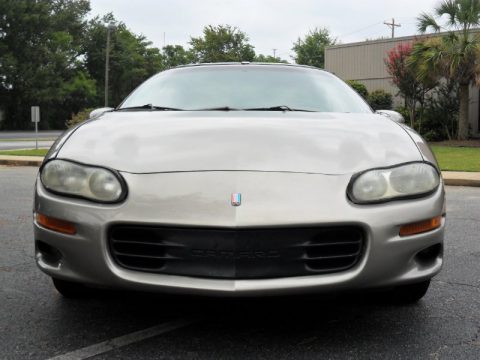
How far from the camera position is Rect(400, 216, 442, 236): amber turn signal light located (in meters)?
2.25

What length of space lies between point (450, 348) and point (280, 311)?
80 cm

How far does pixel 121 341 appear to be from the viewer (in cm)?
239

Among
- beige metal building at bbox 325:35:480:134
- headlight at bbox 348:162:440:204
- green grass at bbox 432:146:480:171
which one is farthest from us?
beige metal building at bbox 325:35:480:134

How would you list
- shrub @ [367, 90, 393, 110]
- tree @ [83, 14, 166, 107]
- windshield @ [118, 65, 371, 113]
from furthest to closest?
tree @ [83, 14, 166, 107], shrub @ [367, 90, 393, 110], windshield @ [118, 65, 371, 113]

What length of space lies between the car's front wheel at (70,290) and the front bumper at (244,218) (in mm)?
582

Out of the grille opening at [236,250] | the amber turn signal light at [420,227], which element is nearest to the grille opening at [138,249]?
the grille opening at [236,250]

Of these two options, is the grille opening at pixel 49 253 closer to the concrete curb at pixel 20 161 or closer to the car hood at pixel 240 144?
the car hood at pixel 240 144

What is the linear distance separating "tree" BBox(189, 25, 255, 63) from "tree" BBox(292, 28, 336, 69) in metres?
15.8

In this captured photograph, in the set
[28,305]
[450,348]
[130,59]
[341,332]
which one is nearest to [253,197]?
[341,332]

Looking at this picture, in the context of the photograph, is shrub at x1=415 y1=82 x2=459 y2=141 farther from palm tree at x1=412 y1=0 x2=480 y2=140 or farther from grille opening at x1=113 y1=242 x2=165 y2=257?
grille opening at x1=113 y1=242 x2=165 y2=257

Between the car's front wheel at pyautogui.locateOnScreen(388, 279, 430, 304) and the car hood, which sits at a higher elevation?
the car hood

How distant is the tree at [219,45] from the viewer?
47.6m

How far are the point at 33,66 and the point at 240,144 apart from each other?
51174 mm

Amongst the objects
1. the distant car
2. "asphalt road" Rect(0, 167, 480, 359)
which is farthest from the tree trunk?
the distant car
